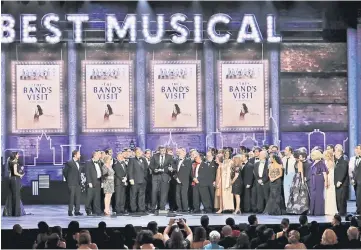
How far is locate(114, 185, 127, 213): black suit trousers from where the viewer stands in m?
20.7

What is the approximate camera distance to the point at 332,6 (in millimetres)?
26062

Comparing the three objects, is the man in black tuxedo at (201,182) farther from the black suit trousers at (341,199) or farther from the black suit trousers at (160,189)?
the black suit trousers at (341,199)

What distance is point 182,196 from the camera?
69.4ft

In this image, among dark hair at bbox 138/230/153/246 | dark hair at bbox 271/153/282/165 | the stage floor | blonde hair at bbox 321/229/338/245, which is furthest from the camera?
dark hair at bbox 271/153/282/165

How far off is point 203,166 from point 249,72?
18.6 ft

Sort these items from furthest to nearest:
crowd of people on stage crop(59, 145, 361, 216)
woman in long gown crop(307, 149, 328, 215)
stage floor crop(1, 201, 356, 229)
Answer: crowd of people on stage crop(59, 145, 361, 216), woman in long gown crop(307, 149, 328, 215), stage floor crop(1, 201, 356, 229)

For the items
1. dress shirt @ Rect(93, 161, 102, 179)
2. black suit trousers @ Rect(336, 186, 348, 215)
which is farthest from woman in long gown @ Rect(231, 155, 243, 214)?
dress shirt @ Rect(93, 161, 102, 179)

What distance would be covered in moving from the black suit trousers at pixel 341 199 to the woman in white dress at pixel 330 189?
8 centimetres

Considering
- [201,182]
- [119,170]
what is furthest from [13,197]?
[201,182]

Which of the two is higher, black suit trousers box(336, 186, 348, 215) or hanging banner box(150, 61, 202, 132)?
hanging banner box(150, 61, 202, 132)

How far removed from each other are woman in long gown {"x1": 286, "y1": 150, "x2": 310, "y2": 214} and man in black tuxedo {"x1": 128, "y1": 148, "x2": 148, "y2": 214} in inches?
119

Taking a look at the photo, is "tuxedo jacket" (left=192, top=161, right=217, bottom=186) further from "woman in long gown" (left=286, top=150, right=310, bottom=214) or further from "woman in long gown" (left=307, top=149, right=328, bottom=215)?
"woman in long gown" (left=307, top=149, right=328, bottom=215)

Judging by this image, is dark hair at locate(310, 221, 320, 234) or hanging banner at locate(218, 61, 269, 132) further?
hanging banner at locate(218, 61, 269, 132)

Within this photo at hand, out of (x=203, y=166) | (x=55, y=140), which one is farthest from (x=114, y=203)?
(x=55, y=140)
